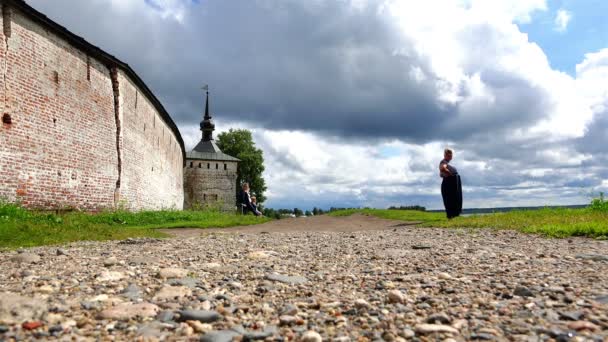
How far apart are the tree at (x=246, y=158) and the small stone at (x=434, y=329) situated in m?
45.8

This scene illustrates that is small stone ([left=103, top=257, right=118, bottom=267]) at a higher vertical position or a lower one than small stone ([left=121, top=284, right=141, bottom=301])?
higher

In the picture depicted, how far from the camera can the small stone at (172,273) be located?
13.1ft

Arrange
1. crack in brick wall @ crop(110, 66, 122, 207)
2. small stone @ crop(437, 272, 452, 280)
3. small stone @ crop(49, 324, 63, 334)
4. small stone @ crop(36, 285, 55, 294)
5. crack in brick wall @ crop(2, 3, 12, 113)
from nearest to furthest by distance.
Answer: small stone @ crop(49, 324, 63, 334), small stone @ crop(36, 285, 55, 294), small stone @ crop(437, 272, 452, 280), crack in brick wall @ crop(2, 3, 12, 113), crack in brick wall @ crop(110, 66, 122, 207)

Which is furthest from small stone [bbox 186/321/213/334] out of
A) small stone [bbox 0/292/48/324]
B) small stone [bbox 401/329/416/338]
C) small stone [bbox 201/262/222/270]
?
small stone [bbox 201/262/222/270]

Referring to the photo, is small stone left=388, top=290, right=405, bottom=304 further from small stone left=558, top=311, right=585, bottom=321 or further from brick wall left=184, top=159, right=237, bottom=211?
brick wall left=184, top=159, right=237, bottom=211

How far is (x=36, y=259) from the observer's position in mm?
5137

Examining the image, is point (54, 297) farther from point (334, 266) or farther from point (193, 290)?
point (334, 266)

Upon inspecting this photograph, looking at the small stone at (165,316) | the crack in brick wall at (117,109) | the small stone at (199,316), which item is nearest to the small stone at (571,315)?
the small stone at (199,316)

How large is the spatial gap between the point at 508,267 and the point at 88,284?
13.2 ft

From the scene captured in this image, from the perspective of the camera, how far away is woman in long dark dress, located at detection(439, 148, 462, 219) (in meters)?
11.8

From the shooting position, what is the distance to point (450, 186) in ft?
39.1

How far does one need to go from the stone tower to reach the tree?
328cm

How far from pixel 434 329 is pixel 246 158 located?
47061 mm

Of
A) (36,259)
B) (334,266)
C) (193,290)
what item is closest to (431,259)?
(334,266)
